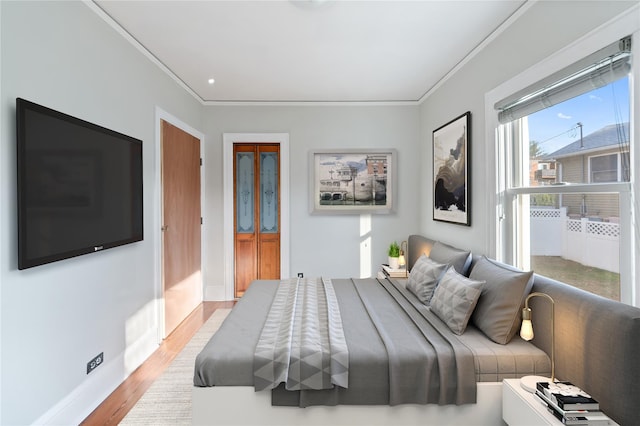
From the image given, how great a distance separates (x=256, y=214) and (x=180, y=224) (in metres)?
1.09

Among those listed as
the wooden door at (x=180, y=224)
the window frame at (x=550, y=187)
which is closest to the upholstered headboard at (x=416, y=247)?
the window frame at (x=550, y=187)

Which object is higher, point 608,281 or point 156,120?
point 156,120

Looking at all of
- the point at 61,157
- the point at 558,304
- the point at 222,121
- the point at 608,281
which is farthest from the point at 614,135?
the point at 222,121

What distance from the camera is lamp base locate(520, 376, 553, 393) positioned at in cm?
152

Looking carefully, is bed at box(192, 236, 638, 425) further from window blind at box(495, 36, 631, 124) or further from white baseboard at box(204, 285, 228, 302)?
white baseboard at box(204, 285, 228, 302)

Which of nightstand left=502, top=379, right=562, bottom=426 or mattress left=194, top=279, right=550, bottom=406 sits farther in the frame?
mattress left=194, top=279, right=550, bottom=406

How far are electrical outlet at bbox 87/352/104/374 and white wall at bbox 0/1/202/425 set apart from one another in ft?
0.14

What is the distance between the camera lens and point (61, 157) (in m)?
1.79

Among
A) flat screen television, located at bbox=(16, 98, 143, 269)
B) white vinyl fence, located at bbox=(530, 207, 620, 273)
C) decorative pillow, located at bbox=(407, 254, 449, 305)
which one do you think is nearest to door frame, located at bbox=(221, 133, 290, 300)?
flat screen television, located at bbox=(16, 98, 143, 269)

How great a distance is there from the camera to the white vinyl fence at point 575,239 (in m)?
1.60

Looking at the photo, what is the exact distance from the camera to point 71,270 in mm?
1926

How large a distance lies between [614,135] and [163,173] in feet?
11.3

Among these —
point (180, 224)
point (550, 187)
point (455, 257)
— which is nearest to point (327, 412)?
point (455, 257)

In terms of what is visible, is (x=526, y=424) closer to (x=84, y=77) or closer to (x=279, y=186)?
(x=84, y=77)
